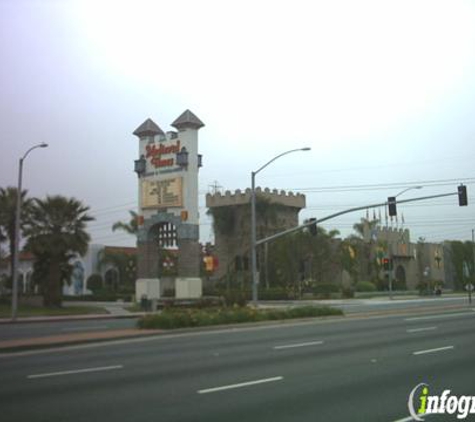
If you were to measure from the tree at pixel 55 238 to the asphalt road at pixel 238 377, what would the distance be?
2687cm

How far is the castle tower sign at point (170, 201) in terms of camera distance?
48.8 metres

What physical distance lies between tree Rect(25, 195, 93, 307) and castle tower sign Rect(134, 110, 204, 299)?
18.7ft

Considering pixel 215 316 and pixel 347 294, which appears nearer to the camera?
pixel 215 316

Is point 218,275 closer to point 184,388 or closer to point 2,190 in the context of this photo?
point 2,190

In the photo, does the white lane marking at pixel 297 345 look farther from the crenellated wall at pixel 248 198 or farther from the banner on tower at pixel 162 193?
the crenellated wall at pixel 248 198

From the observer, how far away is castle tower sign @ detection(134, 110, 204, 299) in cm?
4884

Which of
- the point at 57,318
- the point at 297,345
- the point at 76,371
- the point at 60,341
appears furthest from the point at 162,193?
the point at 76,371

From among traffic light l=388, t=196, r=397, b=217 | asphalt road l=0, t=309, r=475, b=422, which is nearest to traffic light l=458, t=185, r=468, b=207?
traffic light l=388, t=196, r=397, b=217

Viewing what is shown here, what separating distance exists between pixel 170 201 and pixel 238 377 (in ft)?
125

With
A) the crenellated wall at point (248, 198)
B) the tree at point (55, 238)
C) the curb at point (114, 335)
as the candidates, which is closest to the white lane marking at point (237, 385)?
the curb at point (114, 335)

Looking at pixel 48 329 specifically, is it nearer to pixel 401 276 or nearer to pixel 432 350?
pixel 432 350

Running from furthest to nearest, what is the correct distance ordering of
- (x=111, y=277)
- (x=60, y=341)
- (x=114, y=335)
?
(x=111, y=277), (x=114, y=335), (x=60, y=341)

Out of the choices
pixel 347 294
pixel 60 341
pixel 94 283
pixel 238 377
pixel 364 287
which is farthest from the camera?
pixel 364 287

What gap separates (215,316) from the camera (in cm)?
2538
